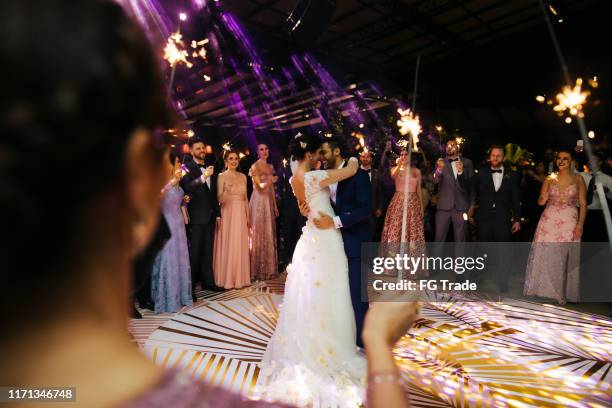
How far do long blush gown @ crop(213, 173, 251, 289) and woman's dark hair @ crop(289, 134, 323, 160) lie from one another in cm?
210

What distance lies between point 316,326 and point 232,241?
8.20 feet

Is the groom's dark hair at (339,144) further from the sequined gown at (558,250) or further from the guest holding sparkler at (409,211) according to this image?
the sequined gown at (558,250)

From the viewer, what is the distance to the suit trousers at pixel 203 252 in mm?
4312

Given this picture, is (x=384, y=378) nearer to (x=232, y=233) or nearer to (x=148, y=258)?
(x=148, y=258)

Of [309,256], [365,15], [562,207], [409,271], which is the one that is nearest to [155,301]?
[309,256]

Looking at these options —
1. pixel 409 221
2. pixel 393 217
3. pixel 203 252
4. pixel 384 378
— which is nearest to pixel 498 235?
pixel 409 221

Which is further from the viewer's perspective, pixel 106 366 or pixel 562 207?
pixel 562 207

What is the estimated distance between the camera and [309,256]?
2.49m

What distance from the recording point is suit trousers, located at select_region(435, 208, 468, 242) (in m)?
5.01

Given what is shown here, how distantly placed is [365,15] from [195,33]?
3.86m

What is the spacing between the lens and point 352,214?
258cm

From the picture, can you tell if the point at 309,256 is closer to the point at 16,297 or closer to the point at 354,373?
the point at 354,373

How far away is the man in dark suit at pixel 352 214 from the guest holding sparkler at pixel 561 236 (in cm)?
272

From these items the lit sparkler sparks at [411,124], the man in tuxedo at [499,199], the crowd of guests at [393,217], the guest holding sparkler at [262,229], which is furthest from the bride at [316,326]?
the man in tuxedo at [499,199]
